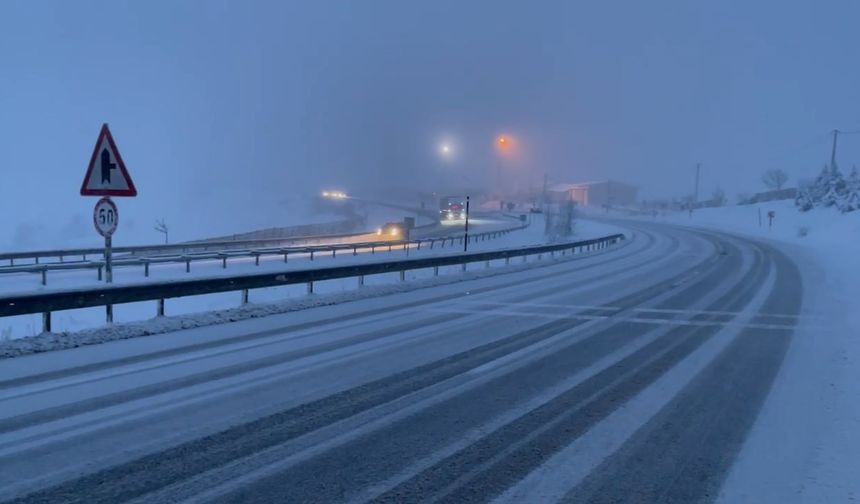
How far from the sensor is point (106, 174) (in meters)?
11.4

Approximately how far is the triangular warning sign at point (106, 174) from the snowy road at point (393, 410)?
261cm

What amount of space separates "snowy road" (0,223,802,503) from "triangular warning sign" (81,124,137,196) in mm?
2611

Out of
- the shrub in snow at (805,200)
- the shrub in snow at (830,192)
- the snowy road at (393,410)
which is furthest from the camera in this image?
the shrub in snow at (805,200)

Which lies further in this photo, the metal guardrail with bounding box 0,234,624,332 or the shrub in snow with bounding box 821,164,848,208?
the shrub in snow with bounding box 821,164,848,208

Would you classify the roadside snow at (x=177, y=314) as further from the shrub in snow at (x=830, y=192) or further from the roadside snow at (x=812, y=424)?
the shrub in snow at (x=830, y=192)

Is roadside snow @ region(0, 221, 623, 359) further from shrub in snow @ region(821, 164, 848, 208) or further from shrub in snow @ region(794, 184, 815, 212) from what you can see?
shrub in snow @ region(794, 184, 815, 212)

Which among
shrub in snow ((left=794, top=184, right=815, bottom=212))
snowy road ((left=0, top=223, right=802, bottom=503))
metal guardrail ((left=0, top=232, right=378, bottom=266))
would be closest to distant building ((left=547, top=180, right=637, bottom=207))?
shrub in snow ((left=794, top=184, right=815, bottom=212))

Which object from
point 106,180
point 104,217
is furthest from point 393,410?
point 106,180

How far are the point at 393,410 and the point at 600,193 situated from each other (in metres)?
165

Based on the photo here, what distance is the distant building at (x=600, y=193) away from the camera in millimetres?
159788

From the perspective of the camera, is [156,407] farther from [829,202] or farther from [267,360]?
[829,202]

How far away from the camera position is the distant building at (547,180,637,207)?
160 m

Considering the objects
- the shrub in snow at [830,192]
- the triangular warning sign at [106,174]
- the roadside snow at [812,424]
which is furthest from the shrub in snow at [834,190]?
the triangular warning sign at [106,174]

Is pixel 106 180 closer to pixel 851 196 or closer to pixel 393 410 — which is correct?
pixel 393 410
